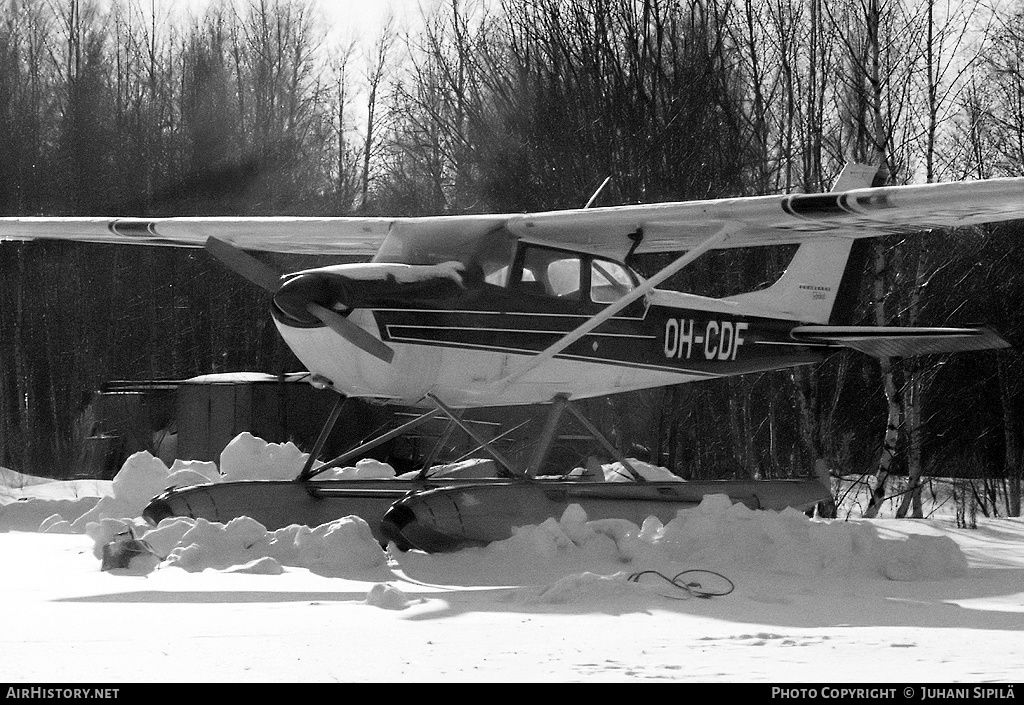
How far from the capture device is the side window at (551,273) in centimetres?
870

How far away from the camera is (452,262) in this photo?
830 cm

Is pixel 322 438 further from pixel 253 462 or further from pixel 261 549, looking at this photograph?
pixel 261 549

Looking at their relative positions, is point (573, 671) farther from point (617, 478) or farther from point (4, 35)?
point (4, 35)

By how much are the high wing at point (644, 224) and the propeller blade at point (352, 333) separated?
4.15 ft

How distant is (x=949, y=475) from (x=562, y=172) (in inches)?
399

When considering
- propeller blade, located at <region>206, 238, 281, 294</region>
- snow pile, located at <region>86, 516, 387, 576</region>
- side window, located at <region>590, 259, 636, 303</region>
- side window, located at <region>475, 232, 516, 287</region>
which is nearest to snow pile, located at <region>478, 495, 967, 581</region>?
snow pile, located at <region>86, 516, 387, 576</region>

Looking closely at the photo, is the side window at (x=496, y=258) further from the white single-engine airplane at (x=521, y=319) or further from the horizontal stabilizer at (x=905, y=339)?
the horizontal stabilizer at (x=905, y=339)

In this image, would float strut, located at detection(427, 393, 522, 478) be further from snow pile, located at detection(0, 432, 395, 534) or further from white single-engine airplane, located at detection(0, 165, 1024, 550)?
snow pile, located at detection(0, 432, 395, 534)

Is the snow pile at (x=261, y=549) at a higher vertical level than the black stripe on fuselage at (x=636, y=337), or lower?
lower

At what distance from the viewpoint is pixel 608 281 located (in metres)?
9.15

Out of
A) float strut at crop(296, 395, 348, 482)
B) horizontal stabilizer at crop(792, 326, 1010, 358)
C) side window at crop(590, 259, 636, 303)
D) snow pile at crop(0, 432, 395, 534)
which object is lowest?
snow pile at crop(0, 432, 395, 534)

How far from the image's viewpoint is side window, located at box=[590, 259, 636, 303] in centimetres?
908

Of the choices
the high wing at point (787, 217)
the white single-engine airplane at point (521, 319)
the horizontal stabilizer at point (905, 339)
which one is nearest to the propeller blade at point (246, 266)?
the white single-engine airplane at point (521, 319)

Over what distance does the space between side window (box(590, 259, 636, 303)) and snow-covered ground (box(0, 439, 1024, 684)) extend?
2.42m
